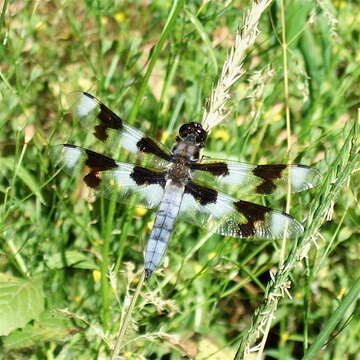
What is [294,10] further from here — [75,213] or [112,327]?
[112,327]

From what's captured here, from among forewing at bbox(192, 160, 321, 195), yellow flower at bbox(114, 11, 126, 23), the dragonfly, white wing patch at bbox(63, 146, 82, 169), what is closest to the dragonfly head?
the dragonfly

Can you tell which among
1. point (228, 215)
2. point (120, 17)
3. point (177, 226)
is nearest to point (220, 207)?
point (228, 215)

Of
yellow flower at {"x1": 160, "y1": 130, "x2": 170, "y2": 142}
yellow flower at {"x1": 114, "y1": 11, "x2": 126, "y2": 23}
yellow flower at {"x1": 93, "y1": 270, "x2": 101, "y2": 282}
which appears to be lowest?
yellow flower at {"x1": 93, "y1": 270, "x2": 101, "y2": 282}

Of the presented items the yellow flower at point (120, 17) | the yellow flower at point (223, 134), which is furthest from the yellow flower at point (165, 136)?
the yellow flower at point (120, 17)

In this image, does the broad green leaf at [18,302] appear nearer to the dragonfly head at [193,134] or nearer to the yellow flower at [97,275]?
the yellow flower at [97,275]

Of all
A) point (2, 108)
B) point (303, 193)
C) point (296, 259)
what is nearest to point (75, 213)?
point (2, 108)

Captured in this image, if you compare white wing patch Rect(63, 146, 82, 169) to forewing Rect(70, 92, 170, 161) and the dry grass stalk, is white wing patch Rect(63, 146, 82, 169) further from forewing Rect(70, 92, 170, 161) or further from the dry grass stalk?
the dry grass stalk
